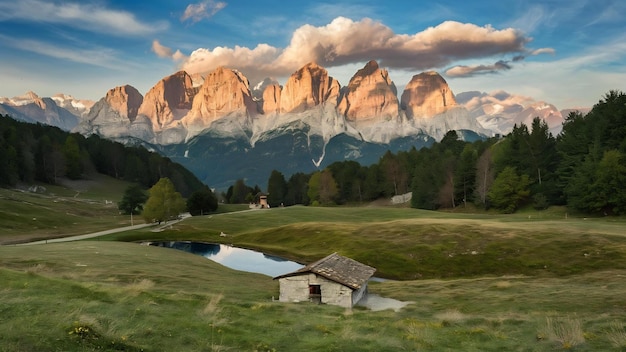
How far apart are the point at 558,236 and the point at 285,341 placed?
2348 inches

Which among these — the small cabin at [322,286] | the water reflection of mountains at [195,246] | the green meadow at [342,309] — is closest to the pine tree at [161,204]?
the green meadow at [342,309]

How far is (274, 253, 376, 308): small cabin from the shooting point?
117ft

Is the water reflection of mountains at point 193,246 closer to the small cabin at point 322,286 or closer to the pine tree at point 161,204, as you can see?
the pine tree at point 161,204

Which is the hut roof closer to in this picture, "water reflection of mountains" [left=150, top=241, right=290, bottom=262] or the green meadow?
the green meadow

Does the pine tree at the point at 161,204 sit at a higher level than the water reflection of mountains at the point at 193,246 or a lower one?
higher

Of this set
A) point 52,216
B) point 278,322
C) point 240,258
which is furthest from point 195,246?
point 278,322

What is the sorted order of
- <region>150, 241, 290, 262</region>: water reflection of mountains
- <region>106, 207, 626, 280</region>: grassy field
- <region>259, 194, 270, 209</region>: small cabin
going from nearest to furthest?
<region>106, 207, 626, 280</region>: grassy field → <region>150, 241, 290, 262</region>: water reflection of mountains → <region>259, 194, 270, 209</region>: small cabin

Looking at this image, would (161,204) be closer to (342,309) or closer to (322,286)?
(322,286)

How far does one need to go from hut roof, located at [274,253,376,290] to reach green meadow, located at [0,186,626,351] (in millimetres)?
3384

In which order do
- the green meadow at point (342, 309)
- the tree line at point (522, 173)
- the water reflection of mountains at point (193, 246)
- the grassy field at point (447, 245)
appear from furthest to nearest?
the tree line at point (522, 173), the water reflection of mountains at point (193, 246), the grassy field at point (447, 245), the green meadow at point (342, 309)

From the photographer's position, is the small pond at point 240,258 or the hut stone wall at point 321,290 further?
the small pond at point 240,258

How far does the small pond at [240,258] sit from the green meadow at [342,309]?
286 cm

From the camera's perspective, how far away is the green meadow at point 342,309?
712 inches

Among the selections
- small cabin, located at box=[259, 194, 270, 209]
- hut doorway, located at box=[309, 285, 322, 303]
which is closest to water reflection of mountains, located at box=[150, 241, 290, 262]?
hut doorway, located at box=[309, 285, 322, 303]
